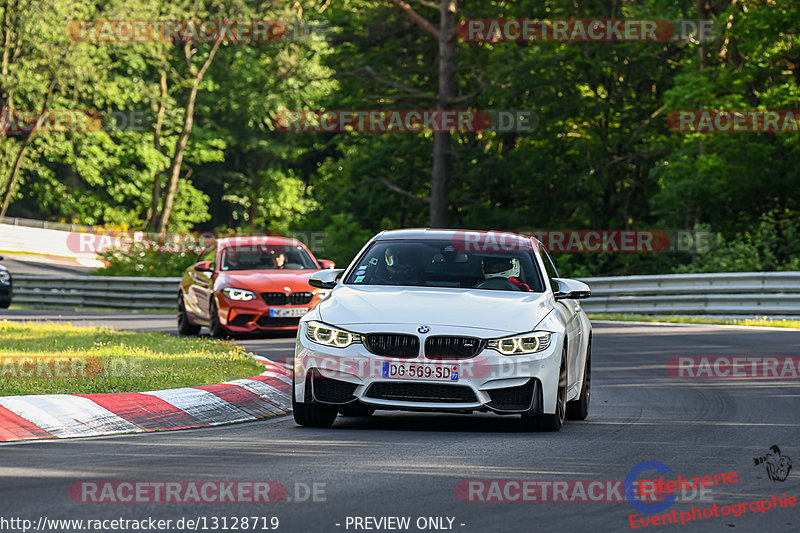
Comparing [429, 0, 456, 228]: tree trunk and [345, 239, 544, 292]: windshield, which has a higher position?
[429, 0, 456, 228]: tree trunk

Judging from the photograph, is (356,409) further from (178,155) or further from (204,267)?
(178,155)

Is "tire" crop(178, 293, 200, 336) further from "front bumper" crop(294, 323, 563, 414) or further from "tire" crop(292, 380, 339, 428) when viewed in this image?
"front bumper" crop(294, 323, 563, 414)

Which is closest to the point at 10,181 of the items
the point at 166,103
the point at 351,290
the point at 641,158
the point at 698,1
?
the point at 166,103

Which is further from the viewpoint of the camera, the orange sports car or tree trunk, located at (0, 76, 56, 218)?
tree trunk, located at (0, 76, 56, 218)

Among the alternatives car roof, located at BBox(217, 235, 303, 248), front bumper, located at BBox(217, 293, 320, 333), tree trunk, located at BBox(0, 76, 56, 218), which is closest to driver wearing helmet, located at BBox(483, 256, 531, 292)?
front bumper, located at BBox(217, 293, 320, 333)

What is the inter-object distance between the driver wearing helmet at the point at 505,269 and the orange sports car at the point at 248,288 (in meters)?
9.08

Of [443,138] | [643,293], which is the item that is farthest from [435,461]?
[443,138]

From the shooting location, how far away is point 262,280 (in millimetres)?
20312

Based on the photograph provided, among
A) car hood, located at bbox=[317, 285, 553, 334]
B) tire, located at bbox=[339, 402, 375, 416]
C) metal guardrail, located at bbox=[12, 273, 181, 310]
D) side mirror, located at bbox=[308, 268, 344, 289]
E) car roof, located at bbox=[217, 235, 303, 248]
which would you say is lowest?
metal guardrail, located at bbox=[12, 273, 181, 310]

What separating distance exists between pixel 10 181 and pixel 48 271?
16.5 metres

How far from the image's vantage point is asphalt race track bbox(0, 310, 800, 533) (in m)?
6.42

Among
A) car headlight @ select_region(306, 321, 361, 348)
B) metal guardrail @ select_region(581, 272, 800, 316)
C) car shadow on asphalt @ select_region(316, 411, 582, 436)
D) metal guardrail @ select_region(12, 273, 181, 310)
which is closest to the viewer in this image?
car headlight @ select_region(306, 321, 361, 348)

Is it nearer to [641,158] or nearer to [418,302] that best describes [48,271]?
[641,158]

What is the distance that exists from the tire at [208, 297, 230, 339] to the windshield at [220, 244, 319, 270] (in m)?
0.97
